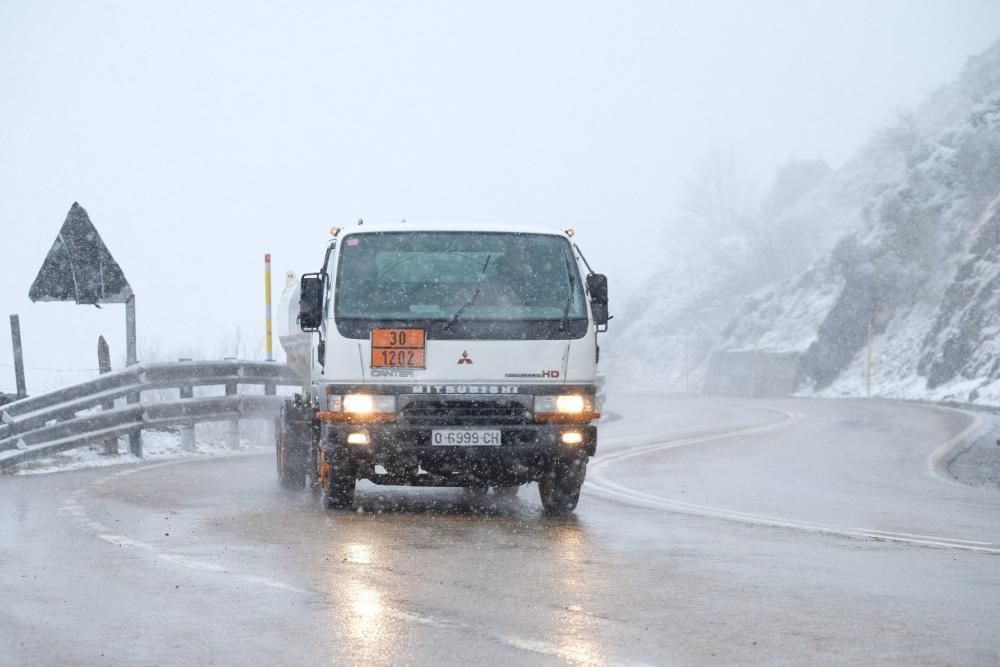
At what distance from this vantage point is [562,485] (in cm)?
1139

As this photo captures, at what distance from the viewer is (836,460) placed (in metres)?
19.1

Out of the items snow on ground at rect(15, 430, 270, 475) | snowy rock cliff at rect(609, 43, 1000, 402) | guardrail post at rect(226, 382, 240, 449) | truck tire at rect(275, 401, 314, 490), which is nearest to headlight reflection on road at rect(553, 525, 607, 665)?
truck tire at rect(275, 401, 314, 490)

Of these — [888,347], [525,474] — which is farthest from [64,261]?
[888,347]

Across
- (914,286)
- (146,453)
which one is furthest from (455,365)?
(914,286)

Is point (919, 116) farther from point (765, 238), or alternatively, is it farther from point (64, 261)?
point (64, 261)

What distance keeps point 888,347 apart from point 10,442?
2045 inches

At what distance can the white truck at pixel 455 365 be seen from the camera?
11.0 m

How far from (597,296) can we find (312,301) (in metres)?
2.34

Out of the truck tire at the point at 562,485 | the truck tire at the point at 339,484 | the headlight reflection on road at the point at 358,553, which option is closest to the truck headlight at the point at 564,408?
the truck tire at the point at 562,485

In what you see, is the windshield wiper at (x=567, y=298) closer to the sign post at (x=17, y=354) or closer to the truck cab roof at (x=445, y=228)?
the truck cab roof at (x=445, y=228)

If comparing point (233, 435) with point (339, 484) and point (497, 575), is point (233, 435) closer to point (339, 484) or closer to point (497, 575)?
point (339, 484)

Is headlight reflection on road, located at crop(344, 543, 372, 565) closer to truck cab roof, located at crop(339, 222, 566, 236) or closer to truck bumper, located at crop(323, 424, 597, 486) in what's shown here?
truck bumper, located at crop(323, 424, 597, 486)

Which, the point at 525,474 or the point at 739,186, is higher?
the point at 739,186

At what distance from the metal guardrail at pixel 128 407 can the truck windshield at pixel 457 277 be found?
6.40 metres
